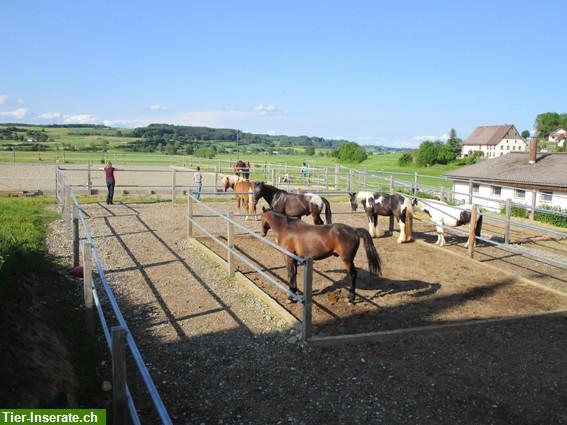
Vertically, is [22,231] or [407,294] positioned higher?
[22,231]

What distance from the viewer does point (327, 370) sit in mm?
4402

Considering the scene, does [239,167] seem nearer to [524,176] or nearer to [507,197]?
[524,176]

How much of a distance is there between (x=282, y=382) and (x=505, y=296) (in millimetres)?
4295

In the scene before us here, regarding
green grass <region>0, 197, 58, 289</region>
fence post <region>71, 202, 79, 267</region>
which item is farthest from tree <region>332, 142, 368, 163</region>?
fence post <region>71, 202, 79, 267</region>

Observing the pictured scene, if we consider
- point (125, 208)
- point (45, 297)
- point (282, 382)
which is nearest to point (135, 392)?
point (282, 382)

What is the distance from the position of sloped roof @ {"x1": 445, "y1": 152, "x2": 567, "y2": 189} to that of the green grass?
24.5m

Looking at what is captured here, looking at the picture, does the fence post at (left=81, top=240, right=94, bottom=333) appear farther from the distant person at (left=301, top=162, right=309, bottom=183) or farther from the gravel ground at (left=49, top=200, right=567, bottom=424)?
the distant person at (left=301, top=162, right=309, bottom=183)

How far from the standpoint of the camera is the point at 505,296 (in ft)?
22.4

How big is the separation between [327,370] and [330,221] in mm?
5822

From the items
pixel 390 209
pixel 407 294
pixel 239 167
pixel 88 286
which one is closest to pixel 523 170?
Result: pixel 239 167

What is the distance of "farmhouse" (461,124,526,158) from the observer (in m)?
77.2

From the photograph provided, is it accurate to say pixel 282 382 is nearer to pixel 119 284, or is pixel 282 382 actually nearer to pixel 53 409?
pixel 53 409

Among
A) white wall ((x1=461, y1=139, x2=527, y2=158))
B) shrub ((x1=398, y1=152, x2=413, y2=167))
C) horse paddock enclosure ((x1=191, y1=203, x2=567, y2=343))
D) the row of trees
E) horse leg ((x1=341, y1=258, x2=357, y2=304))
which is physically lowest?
horse paddock enclosure ((x1=191, y1=203, x2=567, y2=343))

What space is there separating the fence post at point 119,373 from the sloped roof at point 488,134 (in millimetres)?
84009
